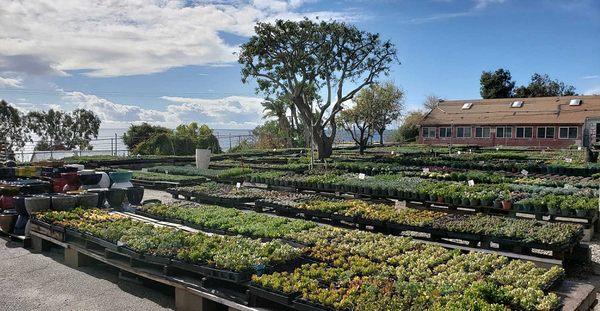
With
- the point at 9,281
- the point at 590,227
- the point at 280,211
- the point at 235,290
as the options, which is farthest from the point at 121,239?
the point at 590,227

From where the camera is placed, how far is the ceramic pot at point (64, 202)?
891 centimetres

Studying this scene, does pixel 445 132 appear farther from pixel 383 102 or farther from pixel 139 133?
pixel 139 133

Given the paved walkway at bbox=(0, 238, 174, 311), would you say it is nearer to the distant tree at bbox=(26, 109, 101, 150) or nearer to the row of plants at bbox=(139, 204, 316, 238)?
the row of plants at bbox=(139, 204, 316, 238)

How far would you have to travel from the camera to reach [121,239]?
6793 millimetres

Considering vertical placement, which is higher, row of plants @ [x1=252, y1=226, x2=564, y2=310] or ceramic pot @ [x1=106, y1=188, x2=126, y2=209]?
ceramic pot @ [x1=106, y1=188, x2=126, y2=209]

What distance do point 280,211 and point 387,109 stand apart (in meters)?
37.2

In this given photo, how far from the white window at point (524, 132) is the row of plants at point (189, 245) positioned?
133ft

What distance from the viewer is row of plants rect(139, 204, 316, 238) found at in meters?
7.73

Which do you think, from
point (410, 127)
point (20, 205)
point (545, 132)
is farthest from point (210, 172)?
point (410, 127)

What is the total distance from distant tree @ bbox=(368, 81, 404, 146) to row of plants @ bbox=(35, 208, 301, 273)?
119ft

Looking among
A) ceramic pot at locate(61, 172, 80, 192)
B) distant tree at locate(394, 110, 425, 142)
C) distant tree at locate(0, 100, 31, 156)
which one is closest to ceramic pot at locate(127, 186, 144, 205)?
ceramic pot at locate(61, 172, 80, 192)

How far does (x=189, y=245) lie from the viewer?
6.45 m

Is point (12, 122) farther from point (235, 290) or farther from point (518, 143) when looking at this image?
point (518, 143)

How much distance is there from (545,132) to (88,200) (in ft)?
133
